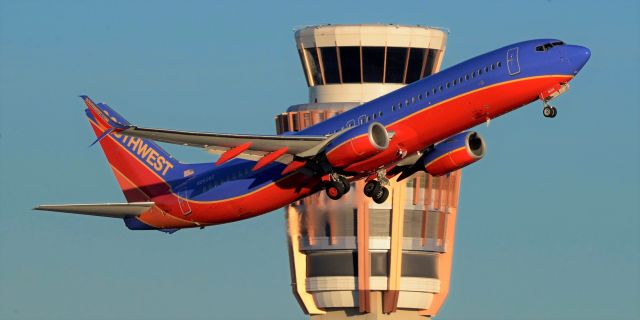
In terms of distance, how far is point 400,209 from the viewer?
170 m

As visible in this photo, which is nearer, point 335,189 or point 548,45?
point 548,45

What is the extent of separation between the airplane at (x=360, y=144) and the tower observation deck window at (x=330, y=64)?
184 feet

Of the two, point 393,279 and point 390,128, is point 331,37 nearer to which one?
point 393,279

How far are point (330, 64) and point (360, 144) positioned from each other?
2800 inches

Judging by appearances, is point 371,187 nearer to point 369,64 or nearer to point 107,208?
point 107,208

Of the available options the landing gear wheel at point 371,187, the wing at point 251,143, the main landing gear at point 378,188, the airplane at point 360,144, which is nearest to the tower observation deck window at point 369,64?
the airplane at point 360,144

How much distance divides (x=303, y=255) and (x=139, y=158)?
56.0 meters

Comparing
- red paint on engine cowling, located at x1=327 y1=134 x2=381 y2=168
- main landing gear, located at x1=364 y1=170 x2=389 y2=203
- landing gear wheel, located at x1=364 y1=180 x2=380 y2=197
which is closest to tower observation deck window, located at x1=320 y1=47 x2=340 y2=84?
main landing gear, located at x1=364 y1=170 x2=389 y2=203

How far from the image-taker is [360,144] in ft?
323

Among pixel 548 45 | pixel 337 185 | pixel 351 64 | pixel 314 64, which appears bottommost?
pixel 337 185

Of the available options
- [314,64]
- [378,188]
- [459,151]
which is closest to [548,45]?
[459,151]

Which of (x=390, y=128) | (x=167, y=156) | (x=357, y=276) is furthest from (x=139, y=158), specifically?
(x=357, y=276)

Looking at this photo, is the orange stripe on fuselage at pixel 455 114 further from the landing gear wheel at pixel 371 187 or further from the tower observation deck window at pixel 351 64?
the tower observation deck window at pixel 351 64

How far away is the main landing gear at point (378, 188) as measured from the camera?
105 m
